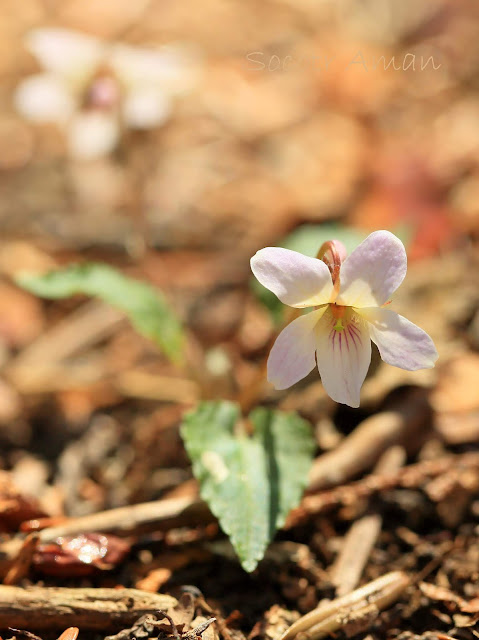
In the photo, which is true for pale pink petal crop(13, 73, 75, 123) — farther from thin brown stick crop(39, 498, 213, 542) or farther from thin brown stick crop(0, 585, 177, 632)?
thin brown stick crop(0, 585, 177, 632)

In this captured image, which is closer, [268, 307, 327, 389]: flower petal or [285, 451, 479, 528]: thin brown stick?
[268, 307, 327, 389]: flower petal

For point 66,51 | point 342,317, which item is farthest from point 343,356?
point 66,51

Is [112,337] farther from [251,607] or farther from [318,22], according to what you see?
[318,22]

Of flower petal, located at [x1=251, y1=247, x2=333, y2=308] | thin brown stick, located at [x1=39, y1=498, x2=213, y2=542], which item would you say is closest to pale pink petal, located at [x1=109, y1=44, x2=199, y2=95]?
flower petal, located at [x1=251, y1=247, x2=333, y2=308]

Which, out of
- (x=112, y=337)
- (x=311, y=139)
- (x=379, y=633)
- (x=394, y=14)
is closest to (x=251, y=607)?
(x=379, y=633)

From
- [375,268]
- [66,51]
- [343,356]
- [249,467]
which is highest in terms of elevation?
[66,51]

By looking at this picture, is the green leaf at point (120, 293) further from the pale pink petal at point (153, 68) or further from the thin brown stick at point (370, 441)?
the pale pink petal at point (153, 68)

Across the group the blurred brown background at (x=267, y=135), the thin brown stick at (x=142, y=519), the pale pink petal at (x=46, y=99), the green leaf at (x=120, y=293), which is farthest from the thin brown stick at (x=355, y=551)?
the pale pink petal at (x=46, y=99)

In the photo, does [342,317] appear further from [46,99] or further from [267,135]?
[267,135]
